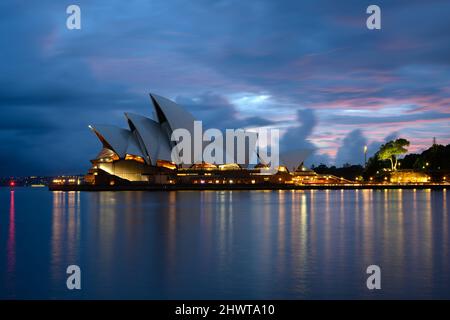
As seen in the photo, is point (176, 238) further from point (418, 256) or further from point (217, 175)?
point (217, 175)

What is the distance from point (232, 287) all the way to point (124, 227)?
1433cm

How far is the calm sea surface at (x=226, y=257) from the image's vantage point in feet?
43.7

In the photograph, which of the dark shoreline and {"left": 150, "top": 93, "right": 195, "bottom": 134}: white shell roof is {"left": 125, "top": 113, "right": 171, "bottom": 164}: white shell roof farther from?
the dark shoreline

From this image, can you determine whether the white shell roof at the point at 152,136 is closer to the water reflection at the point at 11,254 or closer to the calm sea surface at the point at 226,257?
the calm sea surface at the point at 226,257

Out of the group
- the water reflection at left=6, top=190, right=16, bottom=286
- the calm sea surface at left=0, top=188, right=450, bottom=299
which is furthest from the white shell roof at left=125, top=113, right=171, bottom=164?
the water reflection at left=6, top=190, right=16, bottom=286

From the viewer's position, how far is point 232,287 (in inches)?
534

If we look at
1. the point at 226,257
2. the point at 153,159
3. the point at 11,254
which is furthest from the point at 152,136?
the point at 226,257

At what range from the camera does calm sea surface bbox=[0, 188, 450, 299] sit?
13305 millimetres

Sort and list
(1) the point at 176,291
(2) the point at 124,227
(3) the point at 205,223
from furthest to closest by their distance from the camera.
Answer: (3) the point at 205,223 → (2) the point at 124,227 → (1) the point at 176,291

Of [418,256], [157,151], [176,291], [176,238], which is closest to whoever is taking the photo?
[176,291]

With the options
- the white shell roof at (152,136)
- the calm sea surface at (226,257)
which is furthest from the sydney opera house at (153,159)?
the calm sea surface at (226,257)

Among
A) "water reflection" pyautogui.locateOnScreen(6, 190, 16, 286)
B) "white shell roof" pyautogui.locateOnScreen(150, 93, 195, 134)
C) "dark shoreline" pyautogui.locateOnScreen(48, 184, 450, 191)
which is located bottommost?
"water reflection" pyautogui.locateOnScreen(6, 190, 16, 286)

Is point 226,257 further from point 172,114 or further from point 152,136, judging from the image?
point 152,136

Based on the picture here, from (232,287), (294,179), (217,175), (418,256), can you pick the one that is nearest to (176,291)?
(232,287)
